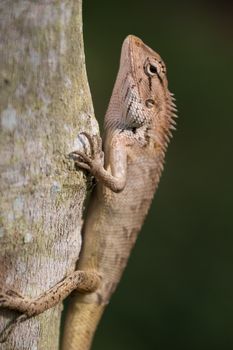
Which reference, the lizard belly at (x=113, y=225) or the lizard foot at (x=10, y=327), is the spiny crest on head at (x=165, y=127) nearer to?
the lizard belly at (x=113, y=225)

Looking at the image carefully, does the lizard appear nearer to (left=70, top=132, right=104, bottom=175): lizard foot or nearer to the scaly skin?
the scaly skin

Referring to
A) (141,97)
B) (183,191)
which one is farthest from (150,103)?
(183,191)

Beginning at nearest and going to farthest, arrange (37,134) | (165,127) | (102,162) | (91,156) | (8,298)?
(37,134) → (8,298) → (91,156) → (102,162) → (165,127)

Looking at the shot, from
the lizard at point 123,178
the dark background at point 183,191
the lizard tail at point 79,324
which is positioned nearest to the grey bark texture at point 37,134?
the lizard at point 123,178

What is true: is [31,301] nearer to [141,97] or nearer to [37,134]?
[37,134]

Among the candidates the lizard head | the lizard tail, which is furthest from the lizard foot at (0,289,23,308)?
the lizard head

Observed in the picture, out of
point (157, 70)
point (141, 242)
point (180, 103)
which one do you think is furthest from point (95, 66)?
point (157, 70)
